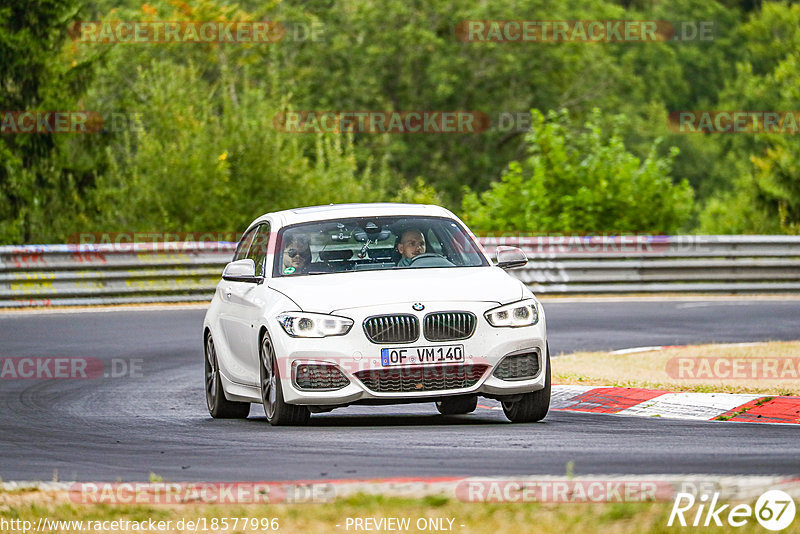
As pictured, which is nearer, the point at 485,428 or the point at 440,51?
the point at 485,428

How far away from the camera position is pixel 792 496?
22.1 ft

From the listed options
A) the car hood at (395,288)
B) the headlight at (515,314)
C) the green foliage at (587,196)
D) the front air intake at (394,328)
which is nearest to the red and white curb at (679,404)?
the headlight at (515,314)

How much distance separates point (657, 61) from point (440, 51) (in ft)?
98.9

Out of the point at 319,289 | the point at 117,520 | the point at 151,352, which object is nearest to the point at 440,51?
the point at 151,352

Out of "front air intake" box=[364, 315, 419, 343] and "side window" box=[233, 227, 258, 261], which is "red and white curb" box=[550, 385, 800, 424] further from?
"side window" box=[233, 227, 258, 261]

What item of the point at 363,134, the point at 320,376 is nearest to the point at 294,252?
the point at 320,376

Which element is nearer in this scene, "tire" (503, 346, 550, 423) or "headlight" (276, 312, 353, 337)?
"headlight" (276, 312, 353, 337)

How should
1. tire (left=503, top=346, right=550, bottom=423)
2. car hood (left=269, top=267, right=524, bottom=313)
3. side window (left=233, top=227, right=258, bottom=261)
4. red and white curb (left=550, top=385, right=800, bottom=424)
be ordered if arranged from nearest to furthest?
car hood (left=269, top=267, right=524, bottom=313) → tire (left=503, top=346, right=550, bottom=423) → red and white curb (left=550, top=385, right=800, bottom=424) → side window (left=233, top=227, right=258, bottom=261)

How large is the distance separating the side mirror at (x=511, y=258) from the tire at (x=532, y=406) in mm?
870

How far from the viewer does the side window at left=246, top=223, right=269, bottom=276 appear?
11836 millimetres

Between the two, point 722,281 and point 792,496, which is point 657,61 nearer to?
point 722,281

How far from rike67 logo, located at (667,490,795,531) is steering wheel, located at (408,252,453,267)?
4.87 m

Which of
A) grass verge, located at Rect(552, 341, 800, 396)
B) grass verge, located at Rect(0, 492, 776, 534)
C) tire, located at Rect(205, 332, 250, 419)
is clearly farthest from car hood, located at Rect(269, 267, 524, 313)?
grass verge, located at Rect(0, 492, 776, 534)

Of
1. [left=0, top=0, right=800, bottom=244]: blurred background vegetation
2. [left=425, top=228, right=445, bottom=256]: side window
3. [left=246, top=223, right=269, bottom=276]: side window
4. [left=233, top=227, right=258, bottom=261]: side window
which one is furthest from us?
[left=0, top=0, right=800, bottom=244]: blurred background vegetation
